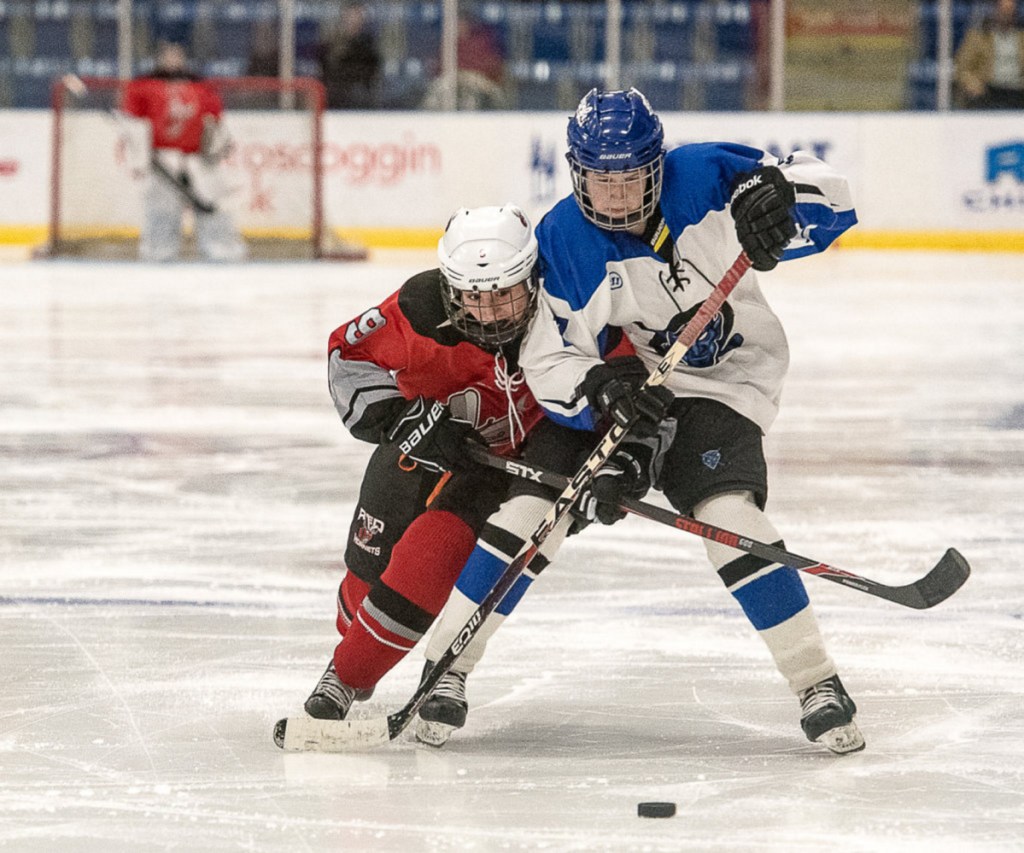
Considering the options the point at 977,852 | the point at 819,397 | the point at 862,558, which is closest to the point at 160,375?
the point at 819,397

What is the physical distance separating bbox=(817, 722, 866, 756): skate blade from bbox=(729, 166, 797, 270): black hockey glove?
2.08 ft

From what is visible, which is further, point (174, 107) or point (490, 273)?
point (174, 107)

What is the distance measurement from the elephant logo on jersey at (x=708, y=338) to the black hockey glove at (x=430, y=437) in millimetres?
325

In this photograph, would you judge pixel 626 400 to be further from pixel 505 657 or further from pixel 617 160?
pixel 505 657

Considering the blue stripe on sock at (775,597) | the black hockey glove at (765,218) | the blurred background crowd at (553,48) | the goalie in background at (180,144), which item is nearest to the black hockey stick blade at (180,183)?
the goalie in background at (180,144)

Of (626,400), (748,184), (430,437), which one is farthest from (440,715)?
(748,184)

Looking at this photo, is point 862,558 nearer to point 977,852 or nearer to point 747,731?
point 747,731

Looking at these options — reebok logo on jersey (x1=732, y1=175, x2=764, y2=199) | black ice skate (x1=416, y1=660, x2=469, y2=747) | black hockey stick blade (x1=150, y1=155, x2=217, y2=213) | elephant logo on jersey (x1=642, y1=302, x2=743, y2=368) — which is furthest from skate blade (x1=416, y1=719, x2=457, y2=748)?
black hockey stick blade (x1=150, y1=155, x2=217, y2=213)

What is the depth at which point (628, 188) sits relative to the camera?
2.62 m

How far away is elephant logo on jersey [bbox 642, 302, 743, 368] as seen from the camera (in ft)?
8.87

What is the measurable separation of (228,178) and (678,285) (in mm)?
8805

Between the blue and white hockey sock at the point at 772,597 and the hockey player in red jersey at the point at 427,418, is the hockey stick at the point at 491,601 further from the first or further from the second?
the blue and white hockey sock at the point at 772,597

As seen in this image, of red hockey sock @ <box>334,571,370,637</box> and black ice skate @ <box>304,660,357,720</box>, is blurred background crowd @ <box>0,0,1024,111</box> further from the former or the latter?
black ice skate @ <box>304,660,357,720</box>

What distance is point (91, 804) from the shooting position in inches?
92.3
